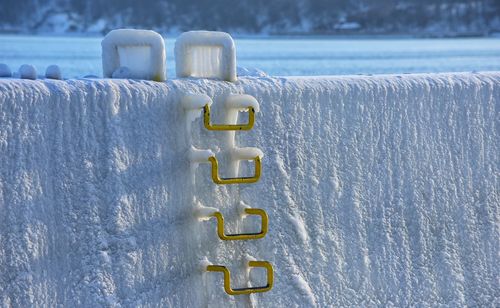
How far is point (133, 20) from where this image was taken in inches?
1789

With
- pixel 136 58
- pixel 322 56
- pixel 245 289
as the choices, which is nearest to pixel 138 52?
pixel 136 58

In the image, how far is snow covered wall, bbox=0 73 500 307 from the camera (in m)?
2.57

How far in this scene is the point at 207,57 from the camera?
301 cm

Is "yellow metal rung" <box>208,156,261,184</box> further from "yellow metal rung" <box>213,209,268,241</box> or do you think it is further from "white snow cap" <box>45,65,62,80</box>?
"white snow cap" <box>45,65,62,80</box>

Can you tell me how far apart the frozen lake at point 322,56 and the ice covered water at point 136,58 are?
65.5 feet

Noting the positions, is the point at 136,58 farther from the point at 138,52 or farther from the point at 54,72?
the point at 54,72

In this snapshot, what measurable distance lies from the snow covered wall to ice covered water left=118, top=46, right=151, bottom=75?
11 centimetres

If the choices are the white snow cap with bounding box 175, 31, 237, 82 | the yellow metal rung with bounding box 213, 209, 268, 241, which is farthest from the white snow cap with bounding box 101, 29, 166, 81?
the yellow metal rung with bounding box 213, 209, 268, 241

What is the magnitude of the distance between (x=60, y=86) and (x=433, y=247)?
59.5 inches

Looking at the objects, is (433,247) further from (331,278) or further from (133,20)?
(133,20)

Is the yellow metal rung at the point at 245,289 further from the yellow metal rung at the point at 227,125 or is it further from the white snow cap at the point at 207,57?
the white snow cap at the point at 207,57

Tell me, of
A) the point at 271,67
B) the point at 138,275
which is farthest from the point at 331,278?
the point at 271,67

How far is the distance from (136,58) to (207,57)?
235 mm

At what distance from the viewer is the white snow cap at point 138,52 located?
9.44 ft
